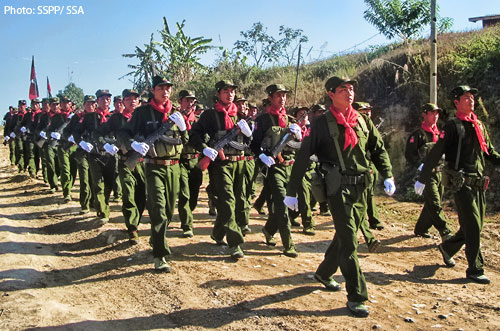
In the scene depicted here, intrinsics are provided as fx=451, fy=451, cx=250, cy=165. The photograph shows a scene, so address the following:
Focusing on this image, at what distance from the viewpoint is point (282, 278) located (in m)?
5.58

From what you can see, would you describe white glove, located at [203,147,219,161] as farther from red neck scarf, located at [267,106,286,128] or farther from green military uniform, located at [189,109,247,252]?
red neck scarf, located at [267,106,286,128]

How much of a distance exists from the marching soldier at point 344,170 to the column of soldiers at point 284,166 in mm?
10

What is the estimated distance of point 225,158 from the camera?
6.49 m

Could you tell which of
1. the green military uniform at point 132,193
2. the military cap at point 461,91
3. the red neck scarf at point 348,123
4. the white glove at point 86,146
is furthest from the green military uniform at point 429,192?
the white glove at point 86,146

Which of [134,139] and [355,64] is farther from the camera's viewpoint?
[355,64]

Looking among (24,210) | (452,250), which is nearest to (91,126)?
(24,210)

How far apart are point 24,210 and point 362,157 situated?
8.64m

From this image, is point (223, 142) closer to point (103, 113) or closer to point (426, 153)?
point (426, 153)

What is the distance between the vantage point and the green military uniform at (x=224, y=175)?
6.29 m

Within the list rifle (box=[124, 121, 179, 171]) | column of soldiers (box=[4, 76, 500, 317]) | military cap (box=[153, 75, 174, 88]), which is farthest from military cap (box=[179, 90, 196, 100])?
rifle (box=[124, 121, 179, 171])

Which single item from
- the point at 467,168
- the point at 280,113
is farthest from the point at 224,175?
the point at 467,168

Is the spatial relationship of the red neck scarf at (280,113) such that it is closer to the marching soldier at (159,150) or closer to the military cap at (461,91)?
the marching soldier at (159,150)

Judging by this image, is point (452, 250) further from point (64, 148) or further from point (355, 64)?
point (355, 64)

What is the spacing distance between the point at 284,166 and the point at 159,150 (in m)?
1.97
